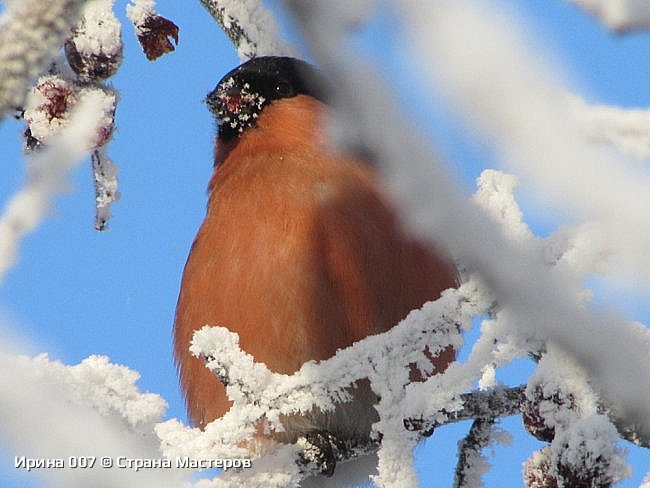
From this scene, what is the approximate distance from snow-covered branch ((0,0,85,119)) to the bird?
5.11 ft

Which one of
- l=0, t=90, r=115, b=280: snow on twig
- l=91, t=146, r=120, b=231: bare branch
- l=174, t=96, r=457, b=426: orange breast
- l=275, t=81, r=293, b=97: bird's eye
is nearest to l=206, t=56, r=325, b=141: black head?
l=275, t=81, r=293, b=97: bird's eye

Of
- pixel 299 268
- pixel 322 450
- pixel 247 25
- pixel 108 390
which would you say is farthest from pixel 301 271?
pixel 108 390

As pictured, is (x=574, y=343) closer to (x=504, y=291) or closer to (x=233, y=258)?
(x=504, y=291)

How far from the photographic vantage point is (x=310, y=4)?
1.81 ft

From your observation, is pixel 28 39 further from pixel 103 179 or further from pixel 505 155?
pixel 103 179

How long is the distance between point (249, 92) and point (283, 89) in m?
0.11

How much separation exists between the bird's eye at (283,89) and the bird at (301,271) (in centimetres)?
20

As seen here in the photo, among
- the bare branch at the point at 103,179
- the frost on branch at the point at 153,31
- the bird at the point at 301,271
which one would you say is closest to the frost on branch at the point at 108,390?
the bare branch at the point at 103,179

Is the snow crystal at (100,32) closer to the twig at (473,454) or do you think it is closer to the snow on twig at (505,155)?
the twig at (473,454)

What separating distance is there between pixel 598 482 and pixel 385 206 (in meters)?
1.53

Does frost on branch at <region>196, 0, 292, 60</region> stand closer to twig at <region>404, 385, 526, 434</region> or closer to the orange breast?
the orange breast

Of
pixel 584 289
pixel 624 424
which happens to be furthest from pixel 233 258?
pixel 584 289

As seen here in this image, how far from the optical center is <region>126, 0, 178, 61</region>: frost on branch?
1.89 m

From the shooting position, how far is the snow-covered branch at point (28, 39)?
706 mm
